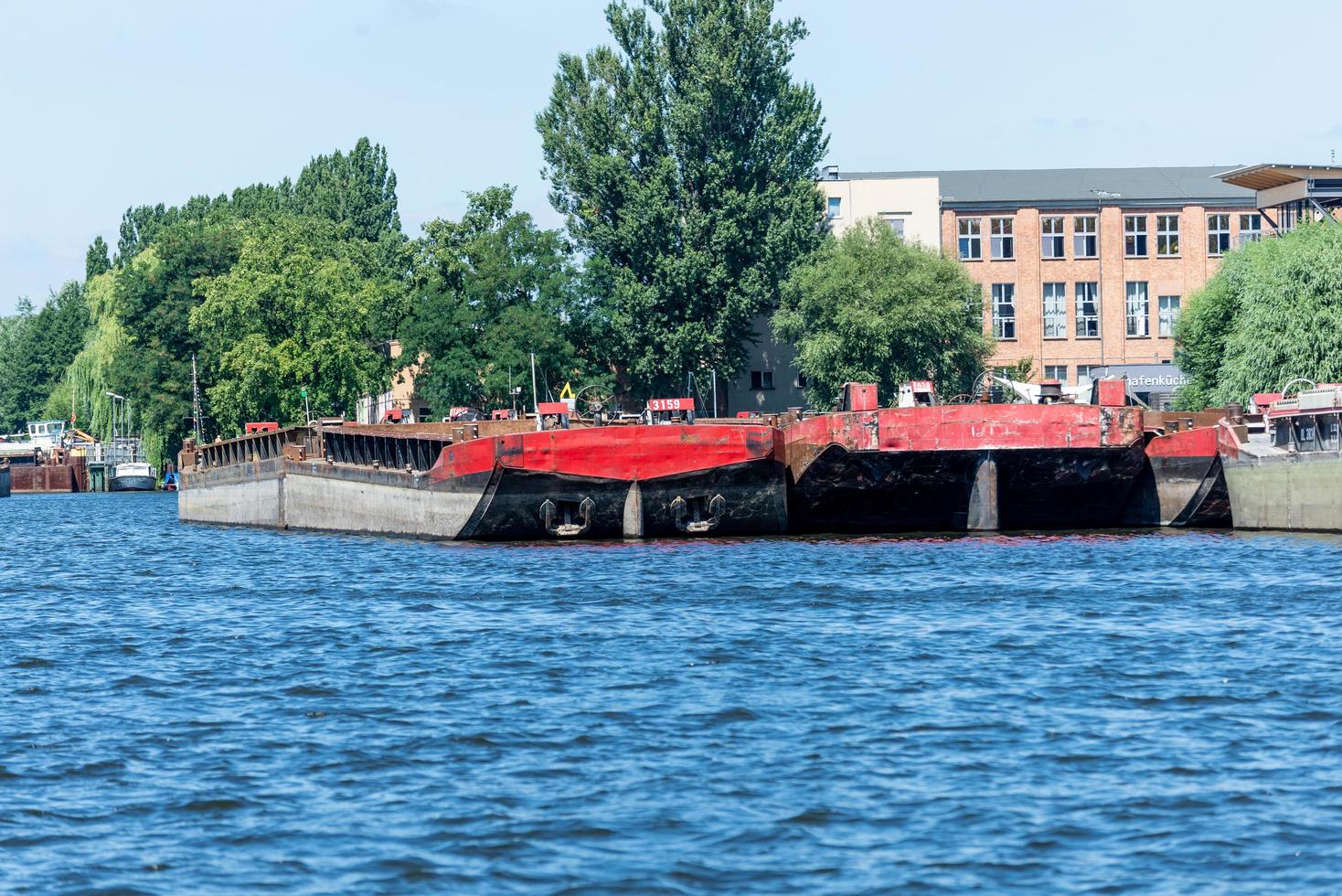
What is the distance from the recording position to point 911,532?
165ft

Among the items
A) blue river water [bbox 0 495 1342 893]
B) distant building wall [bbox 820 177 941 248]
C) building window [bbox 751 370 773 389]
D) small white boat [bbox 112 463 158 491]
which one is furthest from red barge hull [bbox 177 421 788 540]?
small white boat [bbox 112 463 158 491]

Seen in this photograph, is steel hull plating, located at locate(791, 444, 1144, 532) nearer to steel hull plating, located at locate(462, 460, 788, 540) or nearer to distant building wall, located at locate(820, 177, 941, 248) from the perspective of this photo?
steel hull plating, located at locate(462, 460, 788, 540)

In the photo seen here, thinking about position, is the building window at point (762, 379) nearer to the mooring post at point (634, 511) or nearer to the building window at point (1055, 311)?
the building window at point (1055, 311)

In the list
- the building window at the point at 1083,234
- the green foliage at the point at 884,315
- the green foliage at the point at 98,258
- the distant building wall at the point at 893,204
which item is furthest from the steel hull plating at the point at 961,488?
the green foliage at the point at 98,258

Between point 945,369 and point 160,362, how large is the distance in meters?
58.2

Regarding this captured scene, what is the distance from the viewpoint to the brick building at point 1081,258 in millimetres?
98188

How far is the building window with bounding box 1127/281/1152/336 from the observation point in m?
98.2

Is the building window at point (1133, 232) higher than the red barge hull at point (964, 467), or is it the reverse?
the building window at point (1133, 232)

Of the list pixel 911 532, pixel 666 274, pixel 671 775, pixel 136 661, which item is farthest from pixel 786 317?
pixel 671 775

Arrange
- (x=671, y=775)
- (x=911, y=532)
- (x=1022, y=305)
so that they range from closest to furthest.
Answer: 1. (x=671, y=775)
2. (x=911, y=532)
3. (x=1022, y=305)

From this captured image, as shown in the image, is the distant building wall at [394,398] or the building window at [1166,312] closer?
the building window at [1166,312]

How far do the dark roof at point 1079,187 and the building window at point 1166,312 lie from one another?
210 inches

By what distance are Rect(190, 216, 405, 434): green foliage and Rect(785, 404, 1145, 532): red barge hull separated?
193 ft

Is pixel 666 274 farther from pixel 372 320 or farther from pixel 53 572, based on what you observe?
pixel 53 572
